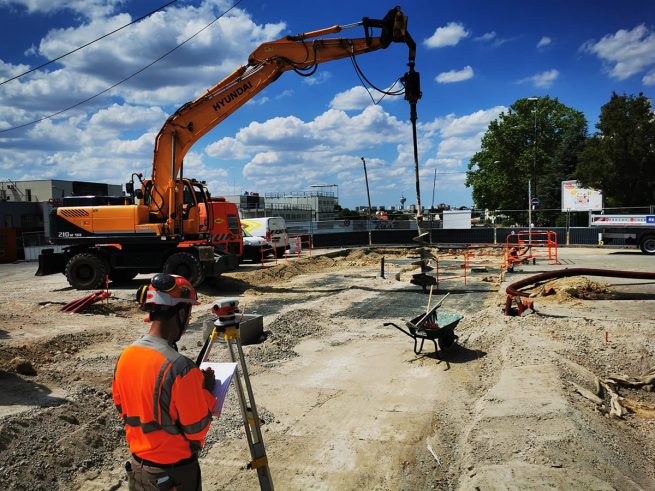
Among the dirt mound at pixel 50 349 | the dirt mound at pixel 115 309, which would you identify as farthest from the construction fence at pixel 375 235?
the dirt mound at pixel 50 349

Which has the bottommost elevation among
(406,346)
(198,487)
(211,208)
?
(406,346)

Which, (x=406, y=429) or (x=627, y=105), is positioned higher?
(x=627, y=105)

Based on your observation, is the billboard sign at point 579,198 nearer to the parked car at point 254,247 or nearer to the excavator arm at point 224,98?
the parked car at point 254,247

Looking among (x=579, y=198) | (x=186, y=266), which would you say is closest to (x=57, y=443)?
(x=186, y=266)

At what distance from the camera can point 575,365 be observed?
20.7 feet

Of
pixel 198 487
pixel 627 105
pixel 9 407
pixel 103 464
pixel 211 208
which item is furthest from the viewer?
pixel 627 105

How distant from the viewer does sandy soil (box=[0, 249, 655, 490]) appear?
4.23m

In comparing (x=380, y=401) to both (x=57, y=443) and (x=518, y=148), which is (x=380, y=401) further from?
(x=518, y=148)

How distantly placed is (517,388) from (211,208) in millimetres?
12293

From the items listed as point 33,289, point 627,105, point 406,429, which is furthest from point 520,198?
point 406,429

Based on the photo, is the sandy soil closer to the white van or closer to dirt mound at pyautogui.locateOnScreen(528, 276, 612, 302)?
dirt mound at pyautogui.locateOnScreen(528, 276, 612, 302)

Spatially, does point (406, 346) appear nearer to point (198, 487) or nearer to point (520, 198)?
point (198, 487)

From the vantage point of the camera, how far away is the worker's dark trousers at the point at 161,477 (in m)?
2.38

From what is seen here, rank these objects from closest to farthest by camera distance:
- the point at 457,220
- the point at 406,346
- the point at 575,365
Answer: the point at 575,365, the point at 406,346, the point at 457,220
